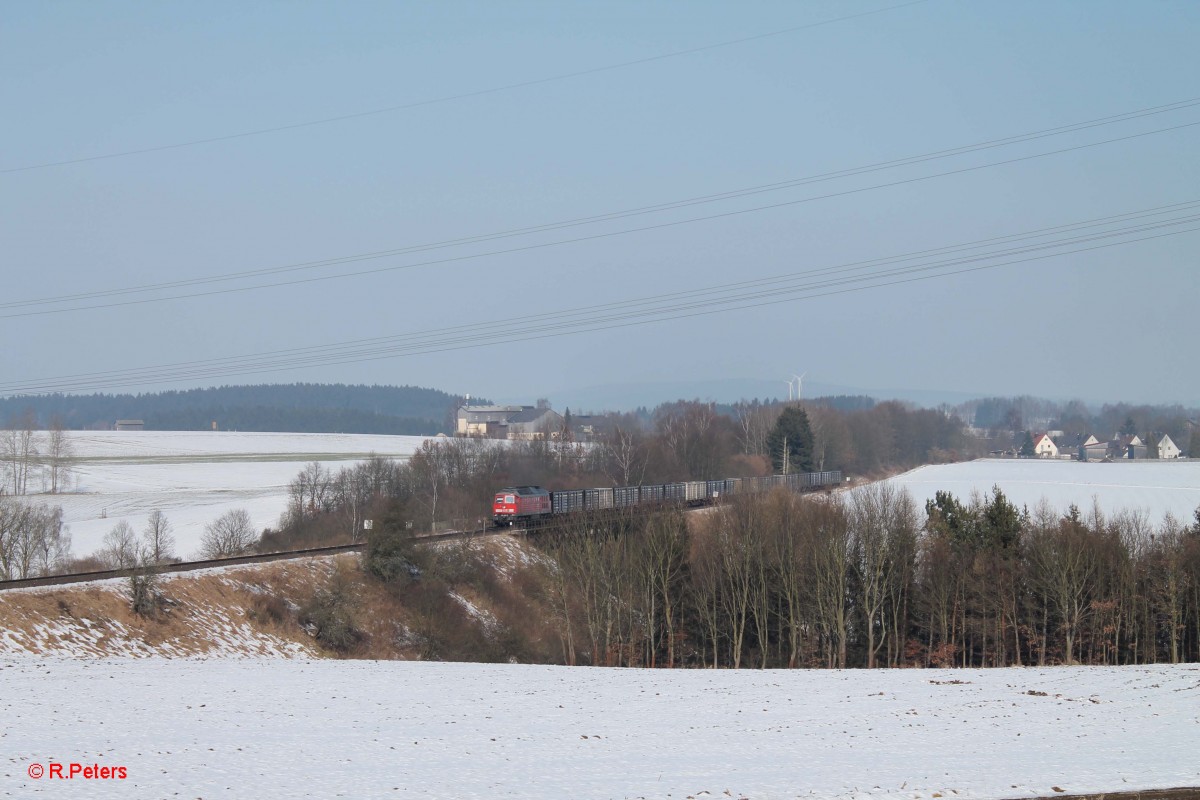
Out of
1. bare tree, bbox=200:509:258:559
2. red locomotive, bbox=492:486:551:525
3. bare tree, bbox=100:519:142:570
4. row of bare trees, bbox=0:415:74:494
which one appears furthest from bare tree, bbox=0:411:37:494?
red locomotive, bbox=492:486:551:525

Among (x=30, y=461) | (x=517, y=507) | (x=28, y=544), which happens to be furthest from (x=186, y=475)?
(x=28, y=544)

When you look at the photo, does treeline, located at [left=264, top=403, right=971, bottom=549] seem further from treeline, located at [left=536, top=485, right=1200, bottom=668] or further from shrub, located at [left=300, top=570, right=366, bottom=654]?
treeline, located at [left=536, top=485, right=1200, bottom=668]

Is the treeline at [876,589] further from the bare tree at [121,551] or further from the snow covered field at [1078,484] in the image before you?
the snow covered field at [1078,484]

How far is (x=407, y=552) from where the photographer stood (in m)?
55.5

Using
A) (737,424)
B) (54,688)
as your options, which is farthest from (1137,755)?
(737,424)

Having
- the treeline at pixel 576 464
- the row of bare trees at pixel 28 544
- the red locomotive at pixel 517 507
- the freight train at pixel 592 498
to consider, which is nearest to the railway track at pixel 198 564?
the red locomotive at pixel 517 507

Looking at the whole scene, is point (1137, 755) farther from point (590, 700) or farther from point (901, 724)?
Answer: point (590, 700)

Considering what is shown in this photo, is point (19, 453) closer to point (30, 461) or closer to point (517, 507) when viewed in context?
point (30, 461)

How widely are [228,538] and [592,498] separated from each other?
27.4 metres

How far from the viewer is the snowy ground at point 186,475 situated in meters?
87.7

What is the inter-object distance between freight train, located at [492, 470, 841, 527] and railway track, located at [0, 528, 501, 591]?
3.11 metres

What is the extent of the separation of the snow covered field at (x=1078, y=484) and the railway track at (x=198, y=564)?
127 ft

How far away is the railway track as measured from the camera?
41.2 meters

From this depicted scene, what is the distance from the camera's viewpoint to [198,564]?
49.7 m
